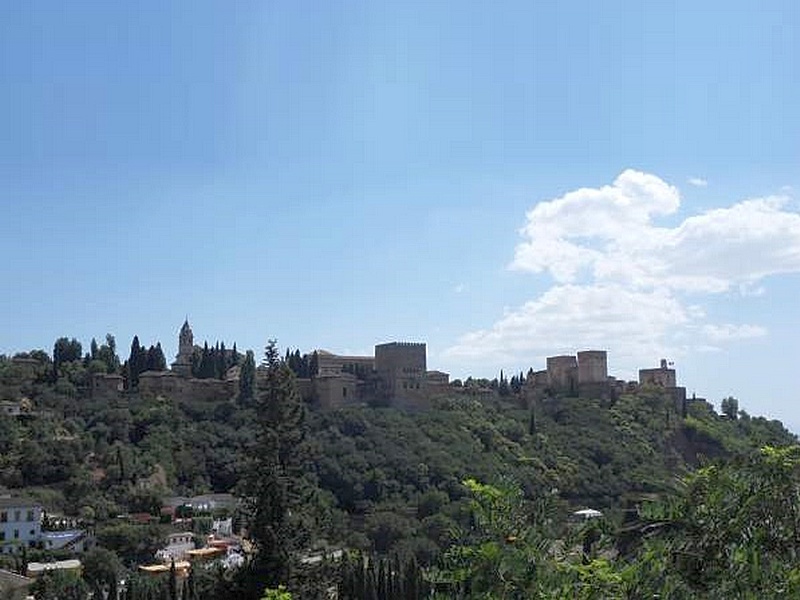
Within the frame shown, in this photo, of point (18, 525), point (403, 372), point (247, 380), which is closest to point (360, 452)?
point (247, 380)

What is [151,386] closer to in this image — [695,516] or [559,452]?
[559,452]

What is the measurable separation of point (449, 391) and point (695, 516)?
62.8 m

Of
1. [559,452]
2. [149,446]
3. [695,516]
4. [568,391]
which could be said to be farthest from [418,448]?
[695,516]

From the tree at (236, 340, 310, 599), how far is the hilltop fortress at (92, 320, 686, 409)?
146 feet

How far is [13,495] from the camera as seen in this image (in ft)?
132

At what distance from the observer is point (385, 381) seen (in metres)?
67.4

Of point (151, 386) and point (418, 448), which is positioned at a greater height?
point (151, 386)

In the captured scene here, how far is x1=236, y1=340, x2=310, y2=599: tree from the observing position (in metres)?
13.1

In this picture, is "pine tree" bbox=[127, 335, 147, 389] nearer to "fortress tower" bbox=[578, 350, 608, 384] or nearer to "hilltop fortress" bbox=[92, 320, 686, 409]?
"hilltop fortress" bbox=[92, 320, 686, 409]

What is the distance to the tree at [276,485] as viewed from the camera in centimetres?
1306

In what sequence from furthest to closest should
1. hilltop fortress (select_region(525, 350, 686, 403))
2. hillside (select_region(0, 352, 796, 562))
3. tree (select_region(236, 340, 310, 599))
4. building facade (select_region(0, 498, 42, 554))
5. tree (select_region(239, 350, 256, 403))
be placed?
hilltop fortress (select_region(525, 350, 686, 403))
tree (select_region(239, 350, 256, 403))
hillside (select_region(0, 352, 796, 562))
building facade (select_region(0, 498, 42, 554))
tree (select_region(236, 340, 310, 599))

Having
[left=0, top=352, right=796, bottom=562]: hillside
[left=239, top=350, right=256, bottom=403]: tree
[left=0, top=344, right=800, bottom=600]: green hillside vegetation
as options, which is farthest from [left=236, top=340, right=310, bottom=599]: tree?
[left=239, top=350, right=256, bottom=403]: tree

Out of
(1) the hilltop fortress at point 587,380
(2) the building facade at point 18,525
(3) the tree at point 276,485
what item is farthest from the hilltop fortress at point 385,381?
(3) the tree at point 276,485

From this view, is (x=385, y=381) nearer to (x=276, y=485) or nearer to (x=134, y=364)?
(x=134, y=364)
